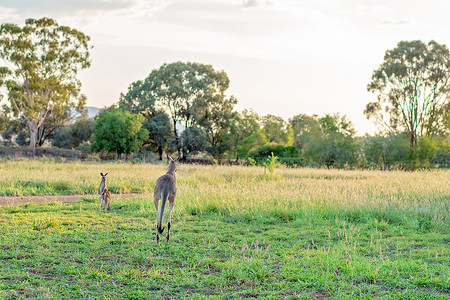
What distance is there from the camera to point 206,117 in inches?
2288

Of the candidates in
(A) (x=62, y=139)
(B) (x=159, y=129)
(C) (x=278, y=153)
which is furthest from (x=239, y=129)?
(A) (x=62, y=139)

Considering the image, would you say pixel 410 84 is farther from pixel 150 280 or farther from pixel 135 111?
pixel 150 280

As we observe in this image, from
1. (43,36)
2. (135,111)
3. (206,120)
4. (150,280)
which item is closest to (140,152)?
(135,111)

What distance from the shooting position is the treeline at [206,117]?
130ft

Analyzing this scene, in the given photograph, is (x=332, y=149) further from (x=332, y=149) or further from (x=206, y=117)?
(x=206, y=117)

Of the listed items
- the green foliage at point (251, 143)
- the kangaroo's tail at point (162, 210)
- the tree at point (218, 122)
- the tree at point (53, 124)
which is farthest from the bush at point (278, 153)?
the tree at point (53, 124)

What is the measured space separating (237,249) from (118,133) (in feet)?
137

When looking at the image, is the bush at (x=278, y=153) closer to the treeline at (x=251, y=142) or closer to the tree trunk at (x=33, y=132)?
the treeline at (x=251, y=142)

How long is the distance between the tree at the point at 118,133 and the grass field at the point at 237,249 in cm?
3433

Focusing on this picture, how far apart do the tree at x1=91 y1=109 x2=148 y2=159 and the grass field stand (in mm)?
34332

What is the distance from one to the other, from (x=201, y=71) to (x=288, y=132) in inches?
614

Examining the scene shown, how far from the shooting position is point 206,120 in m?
57.8

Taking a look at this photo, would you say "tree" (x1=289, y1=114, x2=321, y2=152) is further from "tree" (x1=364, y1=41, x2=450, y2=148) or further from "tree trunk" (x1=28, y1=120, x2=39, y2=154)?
"tree trunk" (x1=28, y1=120, x2=39, y2=154)

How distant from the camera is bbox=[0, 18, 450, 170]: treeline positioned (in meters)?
39.5
